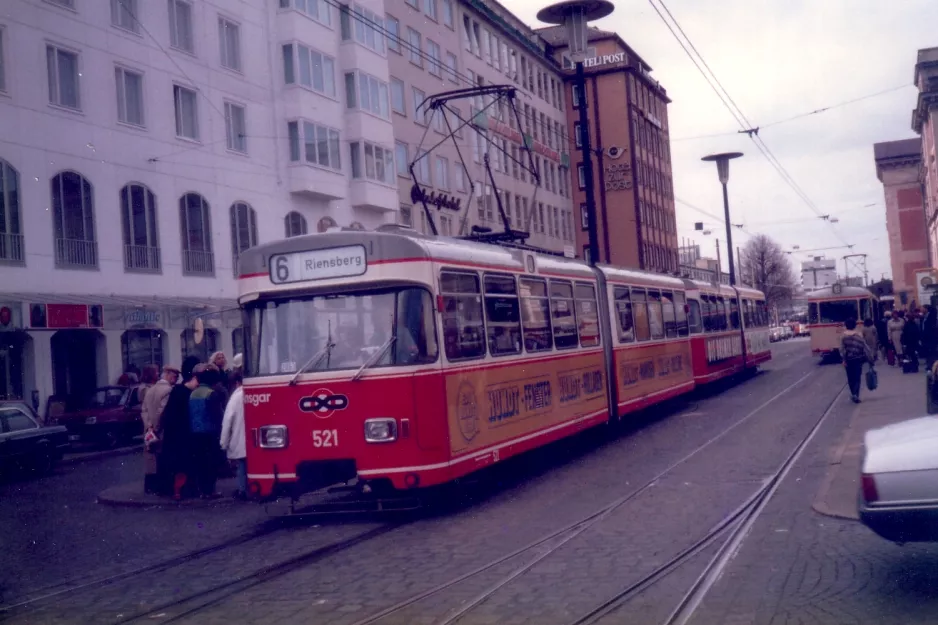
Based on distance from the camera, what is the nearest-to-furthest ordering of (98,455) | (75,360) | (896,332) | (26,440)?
1. (26,440)
2. (98,455)
3. (75,360)
4. (896,332)

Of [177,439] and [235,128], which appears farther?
[235,128]

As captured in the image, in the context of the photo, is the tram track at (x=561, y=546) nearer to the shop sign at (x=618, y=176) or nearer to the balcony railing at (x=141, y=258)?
the balcony railing at (x=141, y=258)

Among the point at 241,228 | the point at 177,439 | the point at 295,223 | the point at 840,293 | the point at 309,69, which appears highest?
the point at 309,69

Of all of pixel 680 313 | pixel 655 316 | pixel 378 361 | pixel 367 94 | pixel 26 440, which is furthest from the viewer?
pixel 367 94

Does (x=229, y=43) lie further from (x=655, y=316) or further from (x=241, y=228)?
(x=655, y=316)

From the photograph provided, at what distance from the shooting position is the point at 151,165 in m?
29.9

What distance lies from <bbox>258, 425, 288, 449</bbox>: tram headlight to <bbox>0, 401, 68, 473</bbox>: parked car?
972 centimetres

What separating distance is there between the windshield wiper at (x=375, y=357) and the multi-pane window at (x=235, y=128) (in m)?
24.4

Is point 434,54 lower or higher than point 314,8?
higher

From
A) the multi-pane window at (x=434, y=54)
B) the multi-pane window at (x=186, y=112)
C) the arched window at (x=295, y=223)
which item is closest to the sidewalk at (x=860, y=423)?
the arched window at (x=295, y=223)

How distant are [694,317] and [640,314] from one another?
18.1 ft

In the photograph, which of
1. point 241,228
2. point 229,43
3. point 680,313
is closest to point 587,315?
point 680,313

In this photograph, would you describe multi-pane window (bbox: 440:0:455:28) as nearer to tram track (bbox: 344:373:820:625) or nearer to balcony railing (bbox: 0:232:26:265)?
balcony railing (bbox: 0:232:26:265)

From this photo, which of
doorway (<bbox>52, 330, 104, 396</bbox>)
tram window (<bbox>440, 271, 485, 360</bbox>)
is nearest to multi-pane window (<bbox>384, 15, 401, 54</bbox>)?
doorway (<bbox>52, 330, 104, 396</bbox>)
